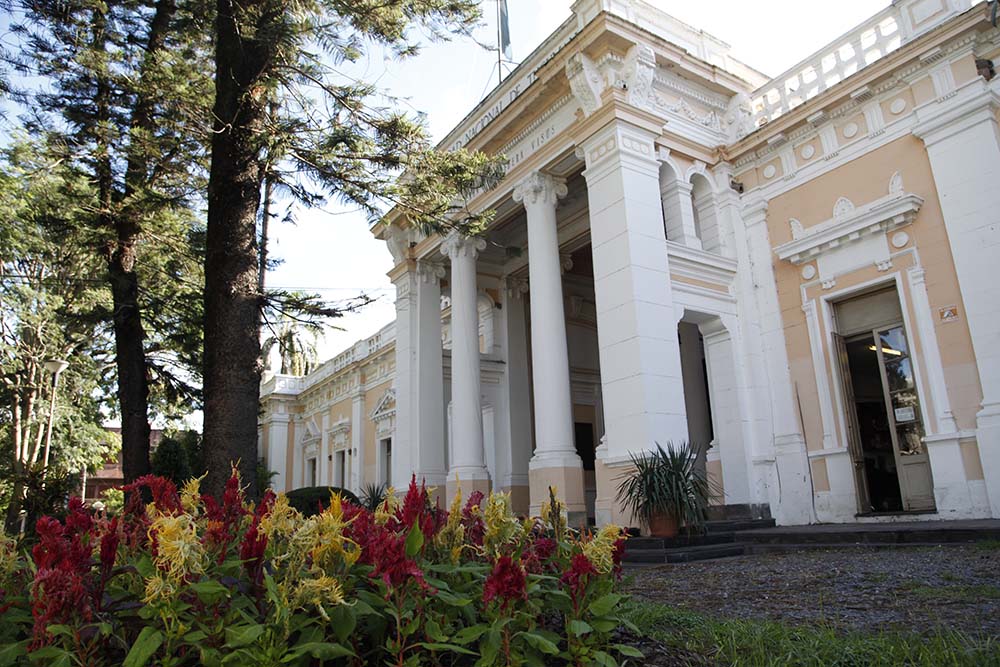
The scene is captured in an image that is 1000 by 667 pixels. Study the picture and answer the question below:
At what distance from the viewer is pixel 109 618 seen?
6.14 feet

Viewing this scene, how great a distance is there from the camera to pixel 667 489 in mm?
7660

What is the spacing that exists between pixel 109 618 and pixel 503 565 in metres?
1.12

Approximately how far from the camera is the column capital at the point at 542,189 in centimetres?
1121

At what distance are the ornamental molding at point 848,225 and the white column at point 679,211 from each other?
4.34 ft

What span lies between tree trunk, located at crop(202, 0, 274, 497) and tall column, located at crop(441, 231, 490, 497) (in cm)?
623

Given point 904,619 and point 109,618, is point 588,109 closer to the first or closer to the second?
point 904,619

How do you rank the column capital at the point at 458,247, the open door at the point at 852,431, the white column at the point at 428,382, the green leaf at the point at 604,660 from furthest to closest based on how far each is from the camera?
the white column at the point at 428,382 → the column capital at the point at 458,247 → the open door at the point at 852,431 → the green leaf at the point at 604,660

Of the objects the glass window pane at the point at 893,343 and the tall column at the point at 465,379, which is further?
the tall column at the point at 465,379

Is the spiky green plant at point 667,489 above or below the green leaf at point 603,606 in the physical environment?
above

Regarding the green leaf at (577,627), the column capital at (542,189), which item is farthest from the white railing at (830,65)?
the green leaf at (577,627)

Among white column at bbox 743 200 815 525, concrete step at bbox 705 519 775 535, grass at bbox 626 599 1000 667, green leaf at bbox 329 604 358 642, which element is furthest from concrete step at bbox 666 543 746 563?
green leaf at bbox 329 604 358 642

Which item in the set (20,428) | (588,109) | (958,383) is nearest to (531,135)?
(588,109)

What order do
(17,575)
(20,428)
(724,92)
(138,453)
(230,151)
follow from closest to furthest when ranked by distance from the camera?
(17,575), (230,151), (138,453), (724,92), (20,428)

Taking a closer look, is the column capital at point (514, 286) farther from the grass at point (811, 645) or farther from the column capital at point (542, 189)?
the grass at point (811, 645)
